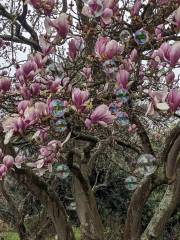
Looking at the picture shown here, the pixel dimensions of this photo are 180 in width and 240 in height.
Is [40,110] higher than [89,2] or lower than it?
lower

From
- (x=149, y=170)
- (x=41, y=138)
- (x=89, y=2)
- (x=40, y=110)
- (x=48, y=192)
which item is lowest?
(x=48, y=192)

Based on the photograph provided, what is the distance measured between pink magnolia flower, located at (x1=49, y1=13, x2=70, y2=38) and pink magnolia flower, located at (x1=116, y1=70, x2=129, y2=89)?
0.33 meters

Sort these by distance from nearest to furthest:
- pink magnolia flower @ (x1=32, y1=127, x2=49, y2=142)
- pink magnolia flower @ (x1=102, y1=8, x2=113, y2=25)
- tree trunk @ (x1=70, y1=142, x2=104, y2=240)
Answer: pink magnolia flower @ (x1=102, y1=8, x2=113, y2=25)
pink magnolia flower @ (x1=32, y1=127, x2=49, y2=142)
tree trunk @ (x1=70, y1=142, x2=104, y2=240)

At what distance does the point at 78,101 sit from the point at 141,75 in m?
0.78

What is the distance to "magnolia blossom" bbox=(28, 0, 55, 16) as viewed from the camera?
2.52 metres

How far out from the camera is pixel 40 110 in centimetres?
240

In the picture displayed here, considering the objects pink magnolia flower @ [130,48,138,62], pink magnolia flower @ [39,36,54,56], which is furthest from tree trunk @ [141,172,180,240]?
pink magnolia flower @ [39,36,54,56]

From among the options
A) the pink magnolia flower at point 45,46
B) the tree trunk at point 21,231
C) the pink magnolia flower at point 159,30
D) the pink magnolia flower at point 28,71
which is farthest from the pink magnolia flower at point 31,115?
the tree trunk at point 21,231

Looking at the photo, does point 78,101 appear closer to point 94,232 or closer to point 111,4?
point 111,4

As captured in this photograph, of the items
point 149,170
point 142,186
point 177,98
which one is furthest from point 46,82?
point 142,186

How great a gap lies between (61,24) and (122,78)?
0.39 m

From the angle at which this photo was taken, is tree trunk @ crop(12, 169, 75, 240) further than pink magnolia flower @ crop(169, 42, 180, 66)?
Yes

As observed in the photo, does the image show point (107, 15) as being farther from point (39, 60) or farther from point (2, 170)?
point (2, 170)

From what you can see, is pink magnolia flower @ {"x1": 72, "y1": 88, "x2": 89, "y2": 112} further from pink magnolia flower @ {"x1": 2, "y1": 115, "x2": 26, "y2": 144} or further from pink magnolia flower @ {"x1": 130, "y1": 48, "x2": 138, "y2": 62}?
pink magnolia flower @ {"x1": 130, "y1": 48, "x2": 138, "y2": 62}
